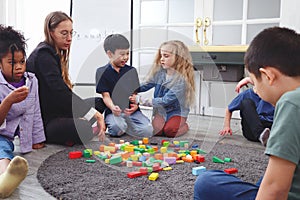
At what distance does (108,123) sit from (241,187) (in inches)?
47.0

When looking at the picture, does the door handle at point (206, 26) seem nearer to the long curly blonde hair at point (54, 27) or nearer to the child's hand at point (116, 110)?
the child's hand at point (116, 110)

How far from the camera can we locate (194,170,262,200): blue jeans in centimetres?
69

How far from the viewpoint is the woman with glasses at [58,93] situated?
1562 millimetres

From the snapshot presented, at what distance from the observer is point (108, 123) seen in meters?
1.82

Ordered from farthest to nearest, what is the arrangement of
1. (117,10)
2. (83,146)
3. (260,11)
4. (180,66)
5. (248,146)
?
(117,10) < (260,11) < (180,66) < (248,146) < (83,146)

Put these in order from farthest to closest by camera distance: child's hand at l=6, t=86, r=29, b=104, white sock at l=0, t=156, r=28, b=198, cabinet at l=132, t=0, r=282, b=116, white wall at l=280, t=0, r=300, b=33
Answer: cabinet at l=132, t=0, r=282, b=116, white wall at l=280, t=0, r=300, b=33, child's hand at l=6, t=86, r=29, b=104, white sock at l=0, t=156, r=28, b=198

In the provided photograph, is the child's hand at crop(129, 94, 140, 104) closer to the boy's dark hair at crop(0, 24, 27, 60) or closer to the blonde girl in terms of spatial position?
the blonde girl

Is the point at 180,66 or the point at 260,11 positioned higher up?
the point at 260,11

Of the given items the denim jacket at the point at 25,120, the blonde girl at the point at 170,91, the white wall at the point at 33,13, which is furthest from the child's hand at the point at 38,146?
the white wall at the point at 33,13

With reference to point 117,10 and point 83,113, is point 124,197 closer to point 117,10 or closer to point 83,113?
point 83,113

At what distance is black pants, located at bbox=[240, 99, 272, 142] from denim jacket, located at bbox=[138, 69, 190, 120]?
333 millimetres

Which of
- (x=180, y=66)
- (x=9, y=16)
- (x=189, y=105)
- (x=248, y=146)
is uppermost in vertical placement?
(x=9, y=16)

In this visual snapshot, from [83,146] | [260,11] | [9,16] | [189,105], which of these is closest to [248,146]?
[189,105]

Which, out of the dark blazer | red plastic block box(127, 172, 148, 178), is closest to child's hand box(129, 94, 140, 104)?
the dark blazer
